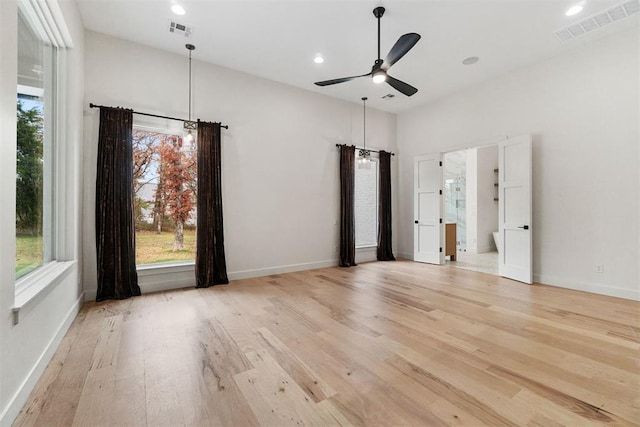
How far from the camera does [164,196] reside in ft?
14.0

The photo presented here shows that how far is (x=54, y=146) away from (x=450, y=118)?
6405 mm

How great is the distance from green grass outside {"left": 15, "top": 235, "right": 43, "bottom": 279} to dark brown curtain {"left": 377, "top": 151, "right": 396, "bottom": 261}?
5.58 m

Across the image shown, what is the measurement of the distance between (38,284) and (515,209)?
6.05 meters

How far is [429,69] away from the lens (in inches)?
186

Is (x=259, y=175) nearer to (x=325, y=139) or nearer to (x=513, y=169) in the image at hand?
(x=325, y=139)

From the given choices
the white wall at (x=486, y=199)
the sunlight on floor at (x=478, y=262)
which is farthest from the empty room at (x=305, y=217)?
the white wall at (x=486, y=199)

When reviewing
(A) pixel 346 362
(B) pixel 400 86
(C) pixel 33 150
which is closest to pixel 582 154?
(B) pixel 400 86

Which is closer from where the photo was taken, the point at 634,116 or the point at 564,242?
the point at 634,116

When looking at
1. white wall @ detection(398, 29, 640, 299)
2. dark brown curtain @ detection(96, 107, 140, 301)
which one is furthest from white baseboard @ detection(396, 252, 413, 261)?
dark brown curtain @ detection(96, 107, 140, 301)

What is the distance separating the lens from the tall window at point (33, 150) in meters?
2.18

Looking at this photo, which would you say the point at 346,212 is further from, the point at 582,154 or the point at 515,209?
the point at 582,154

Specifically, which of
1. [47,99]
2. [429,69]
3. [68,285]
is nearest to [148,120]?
[47,99]

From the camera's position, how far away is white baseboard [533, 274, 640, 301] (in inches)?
144

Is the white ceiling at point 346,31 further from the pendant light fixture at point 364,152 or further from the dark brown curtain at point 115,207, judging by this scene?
the pendant light fixture at point 364,152
